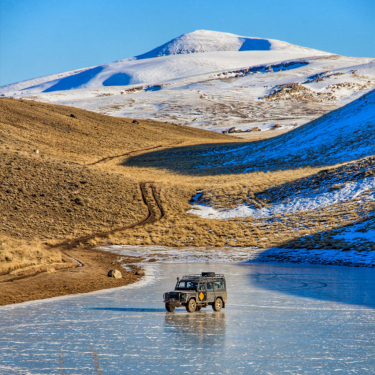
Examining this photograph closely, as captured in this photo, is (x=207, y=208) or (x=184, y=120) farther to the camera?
(x=184, y=120)

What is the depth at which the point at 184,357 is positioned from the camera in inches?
360

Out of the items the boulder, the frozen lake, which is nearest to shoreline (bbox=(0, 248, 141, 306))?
the boulder

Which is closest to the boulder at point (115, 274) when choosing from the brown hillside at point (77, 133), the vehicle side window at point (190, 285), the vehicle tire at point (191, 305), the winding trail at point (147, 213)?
the vehicle side window at point (190, 285)

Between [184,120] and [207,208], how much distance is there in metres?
91.7

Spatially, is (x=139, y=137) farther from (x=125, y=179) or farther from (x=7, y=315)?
(x=7, y=315)

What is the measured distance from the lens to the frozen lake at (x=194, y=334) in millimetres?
8617

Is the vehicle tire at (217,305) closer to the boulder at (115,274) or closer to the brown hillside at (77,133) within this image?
the boulder at (115,274)

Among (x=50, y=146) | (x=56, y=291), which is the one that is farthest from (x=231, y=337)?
(x=50, y=146)

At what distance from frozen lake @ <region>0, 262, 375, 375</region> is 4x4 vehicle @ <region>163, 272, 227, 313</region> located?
0.32 metres

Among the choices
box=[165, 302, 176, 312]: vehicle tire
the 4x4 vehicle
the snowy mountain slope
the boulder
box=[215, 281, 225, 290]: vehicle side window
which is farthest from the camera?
the snowy mountain slope

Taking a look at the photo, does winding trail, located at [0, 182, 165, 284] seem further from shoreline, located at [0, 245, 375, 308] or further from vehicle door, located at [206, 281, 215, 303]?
vehicle door, located at [206, 281, 215, 303]

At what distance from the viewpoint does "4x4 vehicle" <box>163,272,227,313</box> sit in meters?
13.7

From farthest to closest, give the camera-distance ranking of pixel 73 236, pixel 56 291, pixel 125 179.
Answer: pixel 125 179 < pixel 73 236 < pixel 56 291

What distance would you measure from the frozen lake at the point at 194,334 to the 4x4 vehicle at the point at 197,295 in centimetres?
32
